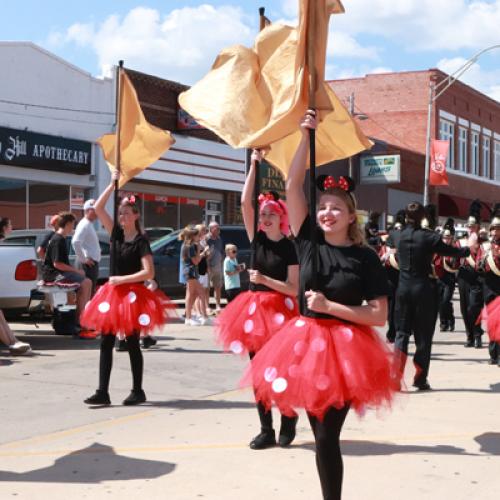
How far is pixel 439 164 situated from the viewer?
36.8 meters

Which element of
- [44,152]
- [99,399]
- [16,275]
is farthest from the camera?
[44,152]

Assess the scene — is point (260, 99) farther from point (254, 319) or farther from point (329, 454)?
point (329, 454)

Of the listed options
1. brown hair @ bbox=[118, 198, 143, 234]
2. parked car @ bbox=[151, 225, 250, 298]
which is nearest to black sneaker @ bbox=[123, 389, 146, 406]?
brown hair @ bbox=[118, 198, 143, 234]

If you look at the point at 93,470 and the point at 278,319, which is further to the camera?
the point at 278,319

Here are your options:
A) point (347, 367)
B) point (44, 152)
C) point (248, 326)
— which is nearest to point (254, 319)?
point (248, 326)

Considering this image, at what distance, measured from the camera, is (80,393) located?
8727 mm

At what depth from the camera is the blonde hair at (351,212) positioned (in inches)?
185

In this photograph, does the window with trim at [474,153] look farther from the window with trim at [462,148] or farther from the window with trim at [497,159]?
the window with trim at [497,159]

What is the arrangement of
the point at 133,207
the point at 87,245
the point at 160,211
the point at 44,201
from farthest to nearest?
the point at 160,211, the point at 44,201, the point at 87,245, the point at 133,207

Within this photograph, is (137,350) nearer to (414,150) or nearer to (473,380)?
(473,380)

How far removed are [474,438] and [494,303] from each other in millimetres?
3123

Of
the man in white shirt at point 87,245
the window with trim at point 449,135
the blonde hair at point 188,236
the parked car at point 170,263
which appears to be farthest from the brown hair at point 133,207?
the window with trim at point 449,135

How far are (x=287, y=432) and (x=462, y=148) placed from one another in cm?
4861

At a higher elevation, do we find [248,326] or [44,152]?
[44,152]
